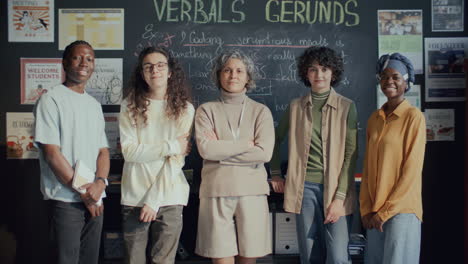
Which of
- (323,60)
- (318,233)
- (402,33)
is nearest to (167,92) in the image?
(323,60)

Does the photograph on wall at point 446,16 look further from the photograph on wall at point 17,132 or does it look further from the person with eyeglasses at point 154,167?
the photograph on wall at point 17,132

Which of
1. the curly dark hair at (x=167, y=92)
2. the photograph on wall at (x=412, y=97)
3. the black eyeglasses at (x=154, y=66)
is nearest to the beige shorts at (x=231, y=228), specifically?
the curly dark hair at (x=167, y=92)

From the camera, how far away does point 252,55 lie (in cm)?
303

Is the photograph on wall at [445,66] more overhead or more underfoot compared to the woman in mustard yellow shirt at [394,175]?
more overhead

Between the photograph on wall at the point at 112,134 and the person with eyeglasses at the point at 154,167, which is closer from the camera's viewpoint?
the person with eyeglasses at the point at 154,167

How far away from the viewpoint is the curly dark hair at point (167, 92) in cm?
227

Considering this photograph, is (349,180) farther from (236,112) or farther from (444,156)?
(444,156)

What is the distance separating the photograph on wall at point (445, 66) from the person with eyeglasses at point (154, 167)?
72.9 inches

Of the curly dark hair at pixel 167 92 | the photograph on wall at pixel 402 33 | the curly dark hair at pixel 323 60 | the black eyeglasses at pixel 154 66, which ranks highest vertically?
the photograph on wall at pixel 402 33

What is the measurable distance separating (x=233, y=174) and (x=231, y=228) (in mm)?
289

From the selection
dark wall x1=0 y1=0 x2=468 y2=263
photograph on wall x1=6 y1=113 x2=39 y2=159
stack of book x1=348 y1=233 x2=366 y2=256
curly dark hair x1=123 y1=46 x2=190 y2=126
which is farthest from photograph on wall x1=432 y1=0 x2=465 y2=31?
photograph on wall x1=6 y1=113 x2=39 y2=159

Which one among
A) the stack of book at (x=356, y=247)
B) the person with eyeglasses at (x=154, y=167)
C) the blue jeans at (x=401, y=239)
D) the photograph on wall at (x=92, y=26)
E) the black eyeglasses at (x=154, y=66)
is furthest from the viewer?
the photograph on wall at (x=92, y=26)

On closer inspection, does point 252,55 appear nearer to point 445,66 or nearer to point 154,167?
point 154,167

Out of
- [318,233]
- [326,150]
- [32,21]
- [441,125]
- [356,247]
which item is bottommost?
[356,247]
